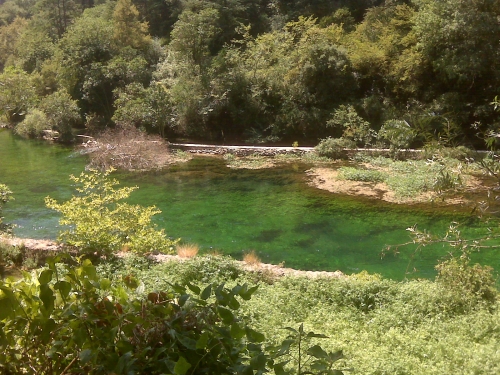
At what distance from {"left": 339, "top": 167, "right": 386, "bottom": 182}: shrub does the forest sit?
58.7 inches

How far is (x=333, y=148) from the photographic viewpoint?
54.3 ft

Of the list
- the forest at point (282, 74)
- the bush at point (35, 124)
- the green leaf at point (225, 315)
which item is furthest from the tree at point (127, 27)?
the green leaf at point (225, 315)

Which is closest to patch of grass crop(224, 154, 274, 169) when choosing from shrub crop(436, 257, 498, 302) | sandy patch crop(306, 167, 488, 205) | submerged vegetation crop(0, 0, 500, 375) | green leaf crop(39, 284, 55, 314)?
submerged vegetation crop(0, 0, 500, 375)

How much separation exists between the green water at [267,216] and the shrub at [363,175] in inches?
50.6

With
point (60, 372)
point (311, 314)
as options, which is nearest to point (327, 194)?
point (311, 314)

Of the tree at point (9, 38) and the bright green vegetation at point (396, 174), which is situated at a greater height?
the tree at point (9, 38)

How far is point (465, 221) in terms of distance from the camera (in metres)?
10.1

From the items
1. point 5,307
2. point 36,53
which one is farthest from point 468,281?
point 36,53

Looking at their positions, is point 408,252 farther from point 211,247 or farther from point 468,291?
point 211,247

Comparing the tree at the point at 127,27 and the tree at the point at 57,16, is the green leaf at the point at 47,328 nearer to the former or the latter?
the tree at the point at 127,27

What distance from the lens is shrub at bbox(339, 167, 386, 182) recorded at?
13.6 metres

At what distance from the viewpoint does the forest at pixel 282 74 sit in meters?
16.2

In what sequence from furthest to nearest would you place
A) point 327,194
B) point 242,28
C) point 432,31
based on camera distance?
point 242,28, point 432,31, point 327,194

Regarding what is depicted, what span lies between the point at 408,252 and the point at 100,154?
11974mm
